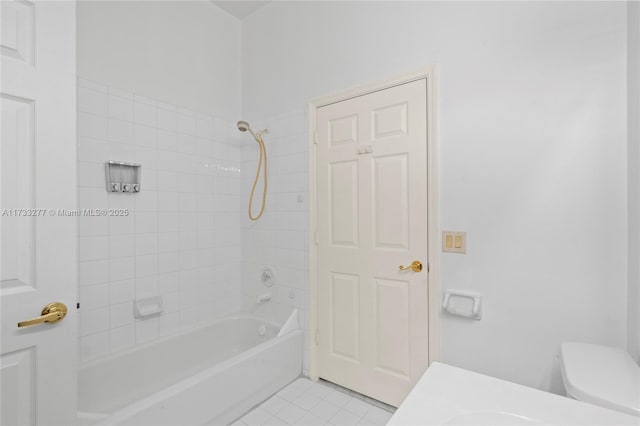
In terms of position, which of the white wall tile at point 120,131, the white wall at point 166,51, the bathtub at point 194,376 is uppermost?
the white wall at point 166,51

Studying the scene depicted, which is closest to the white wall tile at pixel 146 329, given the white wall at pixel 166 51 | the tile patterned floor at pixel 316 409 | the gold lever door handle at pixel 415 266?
the tile patterned floor at pixel 316 409

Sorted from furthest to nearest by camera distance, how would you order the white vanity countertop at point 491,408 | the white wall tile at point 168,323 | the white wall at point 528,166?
the white wall tile at point 168,323, the white wall at point 528,166, the white vanity countertop at point 491,408

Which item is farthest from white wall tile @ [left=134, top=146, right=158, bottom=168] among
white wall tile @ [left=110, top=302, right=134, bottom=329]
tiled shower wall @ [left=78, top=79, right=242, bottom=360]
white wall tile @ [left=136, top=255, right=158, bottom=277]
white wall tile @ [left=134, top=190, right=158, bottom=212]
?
white wall tile @ [left=110, top=302, right=134, bottom=329]

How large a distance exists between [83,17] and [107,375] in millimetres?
2121

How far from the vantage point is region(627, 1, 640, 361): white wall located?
112 centimetres

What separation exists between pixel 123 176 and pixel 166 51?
985mm

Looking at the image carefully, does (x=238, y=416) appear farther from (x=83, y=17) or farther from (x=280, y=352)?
(x=83, y=17)

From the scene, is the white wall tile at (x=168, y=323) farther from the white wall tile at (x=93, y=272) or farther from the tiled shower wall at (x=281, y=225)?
the tiled shower wall at (x=281, y=225)

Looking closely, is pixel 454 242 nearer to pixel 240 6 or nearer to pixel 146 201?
pixel 146 201

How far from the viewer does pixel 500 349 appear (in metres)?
1.49

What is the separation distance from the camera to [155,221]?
6.81 feet

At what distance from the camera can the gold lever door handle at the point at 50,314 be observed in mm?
1084

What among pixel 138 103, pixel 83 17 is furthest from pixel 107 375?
pixel 83 17

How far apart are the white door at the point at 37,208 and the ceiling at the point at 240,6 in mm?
1529
